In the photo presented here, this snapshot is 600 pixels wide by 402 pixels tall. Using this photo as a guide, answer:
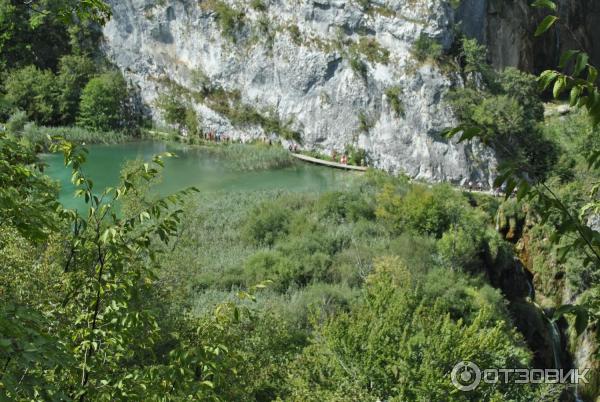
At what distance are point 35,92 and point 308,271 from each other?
114 feet

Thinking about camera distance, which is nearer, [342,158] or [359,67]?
[342,158]

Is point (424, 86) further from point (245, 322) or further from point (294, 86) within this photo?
point (245, 322)

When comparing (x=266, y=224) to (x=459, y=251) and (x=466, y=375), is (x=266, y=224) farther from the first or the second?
(x=466, y=375)

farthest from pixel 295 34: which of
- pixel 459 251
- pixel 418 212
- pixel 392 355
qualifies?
pixel 392 355

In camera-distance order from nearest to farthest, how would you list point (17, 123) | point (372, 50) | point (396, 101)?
point (396, 101)
point (17, 123)
point (372, 50)

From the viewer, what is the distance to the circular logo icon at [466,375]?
9.93 meters

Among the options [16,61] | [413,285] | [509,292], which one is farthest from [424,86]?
[16,61]

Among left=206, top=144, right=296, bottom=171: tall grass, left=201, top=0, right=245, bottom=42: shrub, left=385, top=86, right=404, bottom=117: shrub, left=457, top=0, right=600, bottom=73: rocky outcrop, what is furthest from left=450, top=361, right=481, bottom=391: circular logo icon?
left=201, top=0, right=245, bottom=42: shrub

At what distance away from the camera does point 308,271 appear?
1836cm

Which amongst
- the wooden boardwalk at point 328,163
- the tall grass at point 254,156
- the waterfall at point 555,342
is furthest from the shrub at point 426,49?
the waterfall at point 555,342

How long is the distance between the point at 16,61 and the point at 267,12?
855 inches

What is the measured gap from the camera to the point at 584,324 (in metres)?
3.25

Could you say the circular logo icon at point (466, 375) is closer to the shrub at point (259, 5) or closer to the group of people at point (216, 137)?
the group of people at point (216, 137)

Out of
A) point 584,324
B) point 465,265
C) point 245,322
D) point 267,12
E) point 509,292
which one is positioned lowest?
point 509,292
